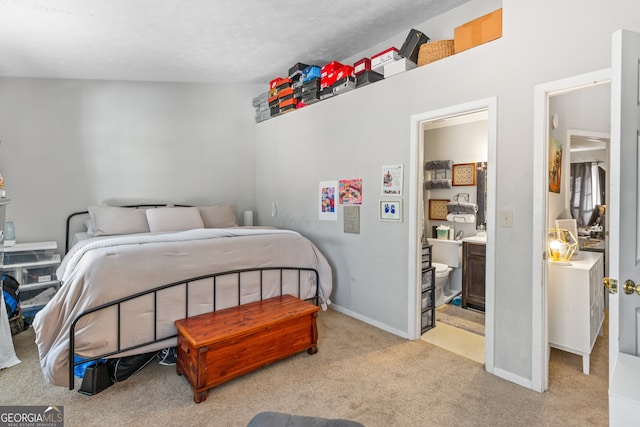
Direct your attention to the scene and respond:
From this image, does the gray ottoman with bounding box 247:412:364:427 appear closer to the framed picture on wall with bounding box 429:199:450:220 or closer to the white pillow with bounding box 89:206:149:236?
the white pillow with bounding box 89:206:149:236

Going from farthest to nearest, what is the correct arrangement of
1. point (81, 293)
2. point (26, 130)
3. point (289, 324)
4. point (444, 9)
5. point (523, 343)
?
point (26, 130)
point (444, 9)
point (289, 324)
point (523, 343)
point (81, 293)

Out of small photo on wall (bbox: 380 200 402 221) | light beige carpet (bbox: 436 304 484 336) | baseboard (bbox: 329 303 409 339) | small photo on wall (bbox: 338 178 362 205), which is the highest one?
small photo on wall (bbox: 338 178 362 205)

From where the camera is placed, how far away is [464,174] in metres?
4.05

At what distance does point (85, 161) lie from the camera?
3805mm

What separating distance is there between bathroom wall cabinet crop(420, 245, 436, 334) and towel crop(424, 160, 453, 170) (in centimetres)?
151

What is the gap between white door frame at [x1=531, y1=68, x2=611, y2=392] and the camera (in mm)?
2055

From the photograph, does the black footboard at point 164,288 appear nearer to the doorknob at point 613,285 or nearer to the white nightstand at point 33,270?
the white nightstand at point 33,270

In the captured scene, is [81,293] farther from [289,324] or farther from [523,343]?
[523,343]

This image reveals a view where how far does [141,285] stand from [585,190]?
4.87 m

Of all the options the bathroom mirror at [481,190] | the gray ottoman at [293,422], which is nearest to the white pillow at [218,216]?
the bathroom mirror at [481,190]

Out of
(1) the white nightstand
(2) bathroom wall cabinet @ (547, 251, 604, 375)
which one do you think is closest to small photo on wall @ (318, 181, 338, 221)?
(2) bathroom wall cabinet @ (547, 251, 604, 375)

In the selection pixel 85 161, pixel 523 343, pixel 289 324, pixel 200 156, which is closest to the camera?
pixel 523 343

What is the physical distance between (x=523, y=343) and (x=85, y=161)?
4.54 m

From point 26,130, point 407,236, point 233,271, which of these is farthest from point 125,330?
point 26,130
